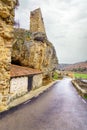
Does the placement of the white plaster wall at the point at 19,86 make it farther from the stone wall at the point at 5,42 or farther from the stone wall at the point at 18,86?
the stone wall at the point at 5,42

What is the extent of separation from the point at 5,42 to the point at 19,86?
24.2ft

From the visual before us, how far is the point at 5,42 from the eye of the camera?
16.7 meters

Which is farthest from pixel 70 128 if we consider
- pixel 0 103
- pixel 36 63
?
pixel 36 63

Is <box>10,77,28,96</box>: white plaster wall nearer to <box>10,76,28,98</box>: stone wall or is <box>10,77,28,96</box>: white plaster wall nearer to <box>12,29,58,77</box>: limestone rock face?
<box>10,76,28,98</box>: stone wall

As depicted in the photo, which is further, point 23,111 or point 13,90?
point 13,90

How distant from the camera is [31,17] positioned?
39.9 m

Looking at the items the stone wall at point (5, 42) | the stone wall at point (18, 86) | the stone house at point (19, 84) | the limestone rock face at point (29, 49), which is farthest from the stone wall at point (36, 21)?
the stone wall at point (5, 42)

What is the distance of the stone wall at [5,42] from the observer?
1587 cm

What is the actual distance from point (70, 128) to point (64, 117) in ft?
8.44

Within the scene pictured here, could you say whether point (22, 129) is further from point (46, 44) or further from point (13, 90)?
point (46, 44)

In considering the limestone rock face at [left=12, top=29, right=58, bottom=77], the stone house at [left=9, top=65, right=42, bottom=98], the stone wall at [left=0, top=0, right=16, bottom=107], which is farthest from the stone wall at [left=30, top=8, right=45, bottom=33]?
the stone wall at [left=0, top=0, right=16, bottom=107]

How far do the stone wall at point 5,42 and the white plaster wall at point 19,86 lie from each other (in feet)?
12.8

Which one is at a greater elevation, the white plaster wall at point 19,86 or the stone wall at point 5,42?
the stone wall at point 5,42

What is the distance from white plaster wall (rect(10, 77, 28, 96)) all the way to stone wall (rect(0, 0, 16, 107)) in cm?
390
